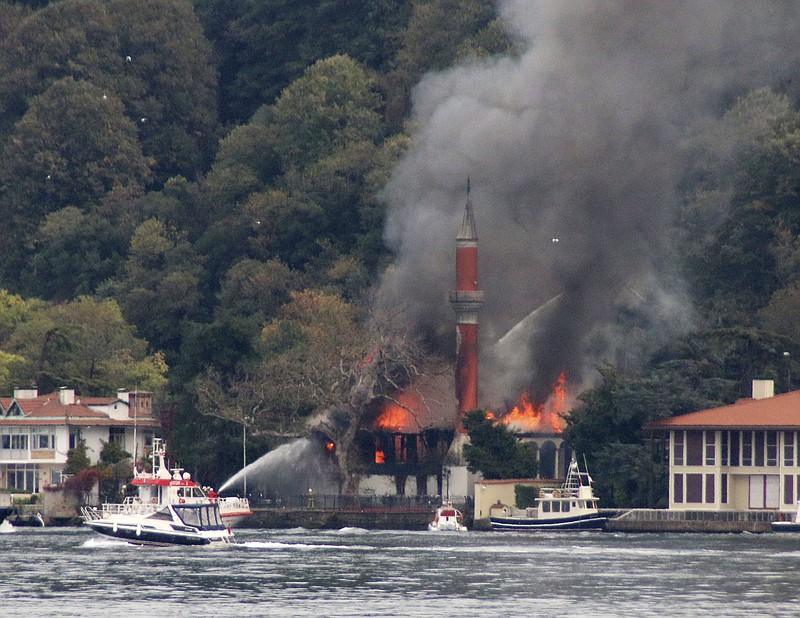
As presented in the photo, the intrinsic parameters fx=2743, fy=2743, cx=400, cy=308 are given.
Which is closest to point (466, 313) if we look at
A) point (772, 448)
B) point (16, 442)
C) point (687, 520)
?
point (687, 520)

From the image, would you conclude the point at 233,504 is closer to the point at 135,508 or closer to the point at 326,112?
the point at 135,508

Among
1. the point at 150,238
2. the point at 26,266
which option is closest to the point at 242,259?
the point at 150,238

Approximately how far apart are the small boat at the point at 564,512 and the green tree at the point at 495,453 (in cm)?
458

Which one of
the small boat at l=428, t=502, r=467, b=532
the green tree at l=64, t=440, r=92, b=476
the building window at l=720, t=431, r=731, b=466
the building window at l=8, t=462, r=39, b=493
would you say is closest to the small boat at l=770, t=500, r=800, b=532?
the building window at l=720, t=431, r=731, b=466

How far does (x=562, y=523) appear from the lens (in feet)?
404

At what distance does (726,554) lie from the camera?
105 metres

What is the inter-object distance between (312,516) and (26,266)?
5233cm

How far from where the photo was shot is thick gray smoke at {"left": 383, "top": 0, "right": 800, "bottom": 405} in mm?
143500

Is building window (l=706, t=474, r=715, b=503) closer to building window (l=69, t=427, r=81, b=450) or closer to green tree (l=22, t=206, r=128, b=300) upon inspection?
building window (l=69, t=427, r=81, b=450)

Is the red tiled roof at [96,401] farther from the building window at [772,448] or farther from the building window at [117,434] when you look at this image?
the building window at [772,448]

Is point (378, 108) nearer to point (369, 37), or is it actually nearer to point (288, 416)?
point (369, 37)

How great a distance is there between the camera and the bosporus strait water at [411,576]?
83500 millimetres

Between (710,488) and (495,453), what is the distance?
11272 mm

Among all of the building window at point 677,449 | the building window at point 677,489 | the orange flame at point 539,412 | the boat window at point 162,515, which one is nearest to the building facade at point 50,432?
the orange flame at point 539,412
